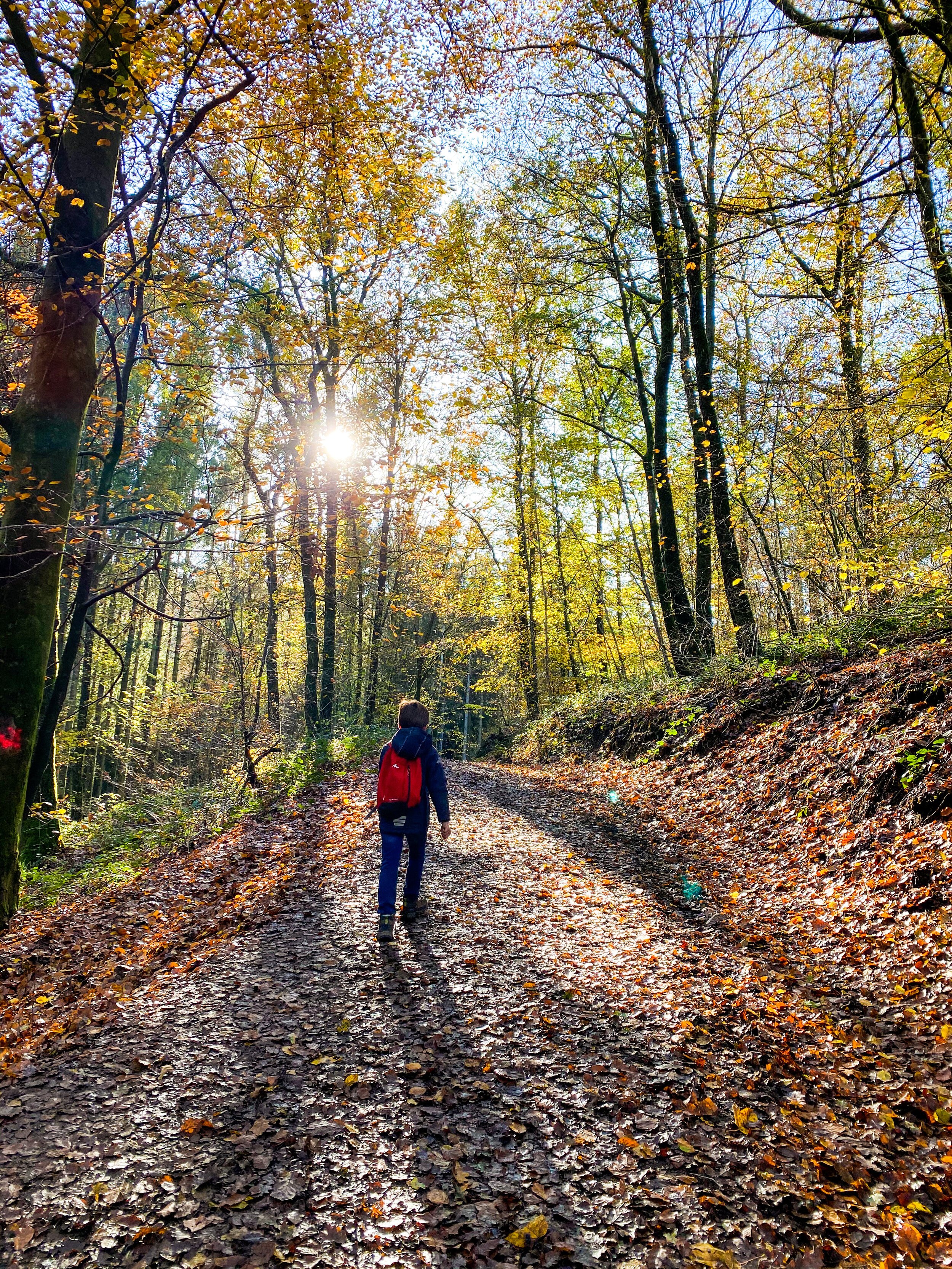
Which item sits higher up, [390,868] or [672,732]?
[672,732]

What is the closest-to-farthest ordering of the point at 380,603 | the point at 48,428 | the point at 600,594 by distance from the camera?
1. the point at 48,428
2. the point at 380,603
3. the point at 600,594

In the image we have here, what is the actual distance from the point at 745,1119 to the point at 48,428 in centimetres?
826

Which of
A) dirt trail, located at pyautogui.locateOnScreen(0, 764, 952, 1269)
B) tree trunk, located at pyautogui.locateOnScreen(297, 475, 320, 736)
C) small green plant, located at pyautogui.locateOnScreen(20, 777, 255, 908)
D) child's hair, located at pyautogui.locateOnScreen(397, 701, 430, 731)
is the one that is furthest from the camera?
tree trunk, located at pyautogui.locateOnScreen(297, 475, 320, 736)

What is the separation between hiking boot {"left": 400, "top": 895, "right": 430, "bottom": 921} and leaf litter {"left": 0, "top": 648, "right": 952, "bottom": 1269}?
6.0 inches

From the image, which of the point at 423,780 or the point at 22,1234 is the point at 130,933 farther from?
the point at 22,1234

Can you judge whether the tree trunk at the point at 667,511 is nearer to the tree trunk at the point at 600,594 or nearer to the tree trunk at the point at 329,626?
the tree trunk at the point at 329,626

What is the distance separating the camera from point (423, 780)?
5.90 meters

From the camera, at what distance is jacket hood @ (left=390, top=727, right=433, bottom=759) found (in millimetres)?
5750

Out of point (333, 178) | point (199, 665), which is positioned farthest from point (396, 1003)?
point (199, 665)

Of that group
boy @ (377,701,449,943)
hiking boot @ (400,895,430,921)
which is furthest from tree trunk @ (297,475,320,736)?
hiking boot @ (400,895,430,921)

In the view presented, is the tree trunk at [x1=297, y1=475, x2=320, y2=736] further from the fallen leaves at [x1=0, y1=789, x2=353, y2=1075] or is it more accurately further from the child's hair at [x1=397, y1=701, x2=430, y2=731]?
the child's hair at [x1=397, y1=701, x2=430, y2=731]

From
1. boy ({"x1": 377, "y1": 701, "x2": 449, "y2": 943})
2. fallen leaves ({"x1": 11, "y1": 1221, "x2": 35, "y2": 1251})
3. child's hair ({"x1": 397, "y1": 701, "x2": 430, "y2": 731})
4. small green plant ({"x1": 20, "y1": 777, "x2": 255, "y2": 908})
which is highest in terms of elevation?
child's hair ({"x1": 397, "y1": 701, "x2": 430, "y2": 731})

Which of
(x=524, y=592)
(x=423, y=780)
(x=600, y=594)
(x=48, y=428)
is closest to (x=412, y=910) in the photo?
A: (x=423, y=780)

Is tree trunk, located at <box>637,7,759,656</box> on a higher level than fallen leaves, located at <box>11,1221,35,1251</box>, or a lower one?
higher
